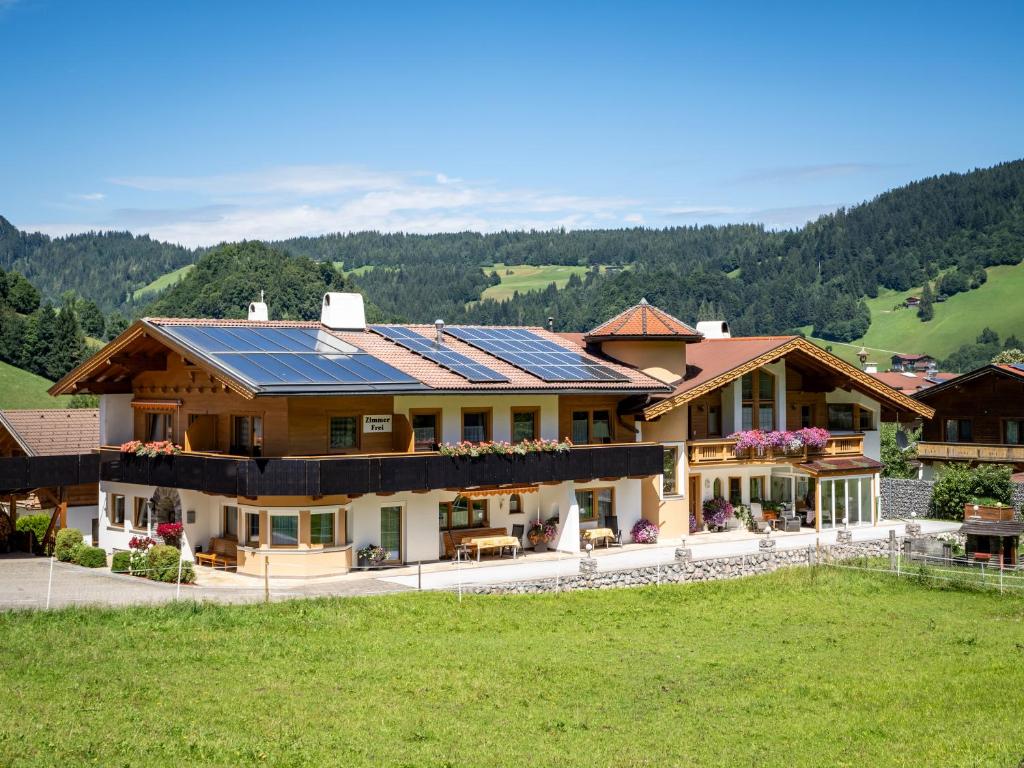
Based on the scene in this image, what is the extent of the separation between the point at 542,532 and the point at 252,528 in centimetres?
868

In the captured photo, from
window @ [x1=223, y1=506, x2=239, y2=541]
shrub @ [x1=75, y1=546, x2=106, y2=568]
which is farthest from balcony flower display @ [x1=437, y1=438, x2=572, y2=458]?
shrub @ [x1=75, y1=546, x2=106, y2=568]

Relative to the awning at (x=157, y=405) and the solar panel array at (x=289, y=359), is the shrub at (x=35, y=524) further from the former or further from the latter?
the solar panel array at (x=289, y=359)

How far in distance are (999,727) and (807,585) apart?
1390 cm

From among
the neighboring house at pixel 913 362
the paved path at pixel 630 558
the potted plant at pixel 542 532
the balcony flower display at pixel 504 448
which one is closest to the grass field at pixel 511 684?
the paved path at pixel 630 558

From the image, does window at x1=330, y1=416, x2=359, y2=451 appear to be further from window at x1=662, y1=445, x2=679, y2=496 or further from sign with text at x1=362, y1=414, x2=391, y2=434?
window at x1=662, y1=445, x2=679, y2=496

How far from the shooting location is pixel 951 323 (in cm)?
18212

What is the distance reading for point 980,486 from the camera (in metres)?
45.3

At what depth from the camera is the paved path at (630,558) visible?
31.0 meters

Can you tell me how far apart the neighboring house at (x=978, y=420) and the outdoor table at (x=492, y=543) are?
86.6 ft

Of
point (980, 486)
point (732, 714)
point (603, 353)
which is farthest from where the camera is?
point (980, 486)

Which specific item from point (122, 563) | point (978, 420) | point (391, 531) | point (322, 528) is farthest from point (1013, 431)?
point (122, 563)

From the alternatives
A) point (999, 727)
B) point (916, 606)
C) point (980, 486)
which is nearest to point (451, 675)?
point (999, 727)

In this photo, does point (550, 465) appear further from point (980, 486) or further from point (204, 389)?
point (980, 486)

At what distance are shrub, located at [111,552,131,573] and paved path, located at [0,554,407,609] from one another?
0.61 ft
